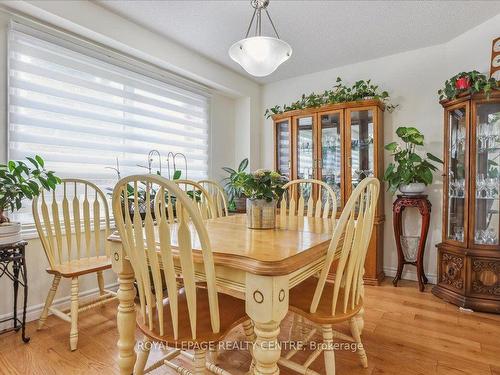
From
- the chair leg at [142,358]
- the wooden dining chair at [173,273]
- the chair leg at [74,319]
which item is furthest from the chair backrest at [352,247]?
the chair leg at [74,319]

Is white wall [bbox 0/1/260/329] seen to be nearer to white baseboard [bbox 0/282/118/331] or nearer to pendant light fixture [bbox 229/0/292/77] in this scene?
white baseboard [bbox 0/282/118/331]

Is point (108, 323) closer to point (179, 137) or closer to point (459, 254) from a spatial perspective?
point (179, 137)

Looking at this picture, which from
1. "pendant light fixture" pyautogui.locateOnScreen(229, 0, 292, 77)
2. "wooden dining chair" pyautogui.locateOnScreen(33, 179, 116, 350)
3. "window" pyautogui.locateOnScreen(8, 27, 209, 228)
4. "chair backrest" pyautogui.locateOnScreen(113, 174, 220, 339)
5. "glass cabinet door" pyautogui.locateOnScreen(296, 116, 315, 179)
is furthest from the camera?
"glass cabinet door" pyautogui.locateOnScreen(296, 116, 315, 179)

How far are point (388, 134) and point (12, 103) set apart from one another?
3.43 meters

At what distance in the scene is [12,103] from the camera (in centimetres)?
216

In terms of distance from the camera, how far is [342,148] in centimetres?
319

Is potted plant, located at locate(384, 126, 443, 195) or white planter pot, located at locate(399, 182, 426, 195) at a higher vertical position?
potted plant, located at locate(384, 126, 443, 195)

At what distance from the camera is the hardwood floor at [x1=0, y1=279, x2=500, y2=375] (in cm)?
165

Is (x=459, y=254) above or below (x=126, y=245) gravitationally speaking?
below

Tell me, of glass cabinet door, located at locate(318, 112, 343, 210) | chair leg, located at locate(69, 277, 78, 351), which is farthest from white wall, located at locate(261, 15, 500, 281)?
chair leg, located at locate(69, 277, 78, 351)

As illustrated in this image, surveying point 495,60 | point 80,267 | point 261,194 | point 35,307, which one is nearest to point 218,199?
point 261,194

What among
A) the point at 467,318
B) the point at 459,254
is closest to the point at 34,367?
the point at 467,318

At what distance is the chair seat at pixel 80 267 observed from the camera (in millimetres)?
1933

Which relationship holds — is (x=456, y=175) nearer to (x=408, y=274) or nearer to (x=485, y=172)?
(x=485, y=172)
